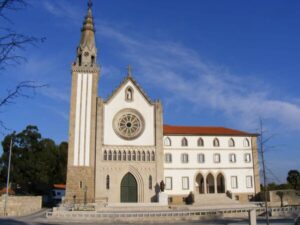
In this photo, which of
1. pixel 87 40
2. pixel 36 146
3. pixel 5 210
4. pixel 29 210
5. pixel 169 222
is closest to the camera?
pixel 169 222

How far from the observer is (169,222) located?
1287 inches

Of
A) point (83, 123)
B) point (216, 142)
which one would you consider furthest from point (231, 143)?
point (83, 123)

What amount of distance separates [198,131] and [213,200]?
11.5m

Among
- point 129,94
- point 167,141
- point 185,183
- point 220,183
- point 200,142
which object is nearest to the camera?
point 185,183

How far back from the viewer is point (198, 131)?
185 ft

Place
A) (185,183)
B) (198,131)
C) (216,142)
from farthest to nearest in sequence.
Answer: (198,131)
(216,142)
(185,183)

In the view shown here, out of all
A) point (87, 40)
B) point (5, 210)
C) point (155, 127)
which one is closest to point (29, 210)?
point (5, 210)

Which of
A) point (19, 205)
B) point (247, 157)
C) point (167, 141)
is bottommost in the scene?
point (19, 205)

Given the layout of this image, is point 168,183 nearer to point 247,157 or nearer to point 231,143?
point 231,143

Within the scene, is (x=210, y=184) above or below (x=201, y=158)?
below

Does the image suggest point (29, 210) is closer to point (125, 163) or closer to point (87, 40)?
point (125, 163)

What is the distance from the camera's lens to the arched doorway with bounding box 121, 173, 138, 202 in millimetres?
49500

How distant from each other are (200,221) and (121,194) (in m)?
18.5

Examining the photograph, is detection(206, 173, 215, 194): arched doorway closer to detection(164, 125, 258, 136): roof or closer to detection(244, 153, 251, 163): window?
detection(244, 153, 251, 163): window
